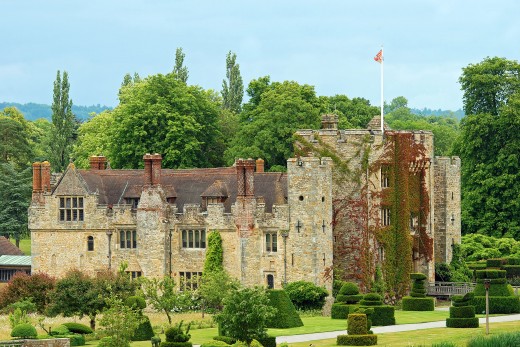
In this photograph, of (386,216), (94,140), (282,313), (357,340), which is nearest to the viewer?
(357,340)

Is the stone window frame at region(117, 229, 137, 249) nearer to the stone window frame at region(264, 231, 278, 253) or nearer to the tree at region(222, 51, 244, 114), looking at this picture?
the stone window frame at region(264, 231, 278, 253)

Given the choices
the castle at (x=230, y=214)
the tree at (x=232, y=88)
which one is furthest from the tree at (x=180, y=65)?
the castle at (x=230, y=214)

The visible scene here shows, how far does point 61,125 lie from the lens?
452ft

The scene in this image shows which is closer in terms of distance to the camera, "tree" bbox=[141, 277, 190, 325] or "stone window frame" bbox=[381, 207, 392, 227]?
"tree" bbox=[141, 277, 190, 325]

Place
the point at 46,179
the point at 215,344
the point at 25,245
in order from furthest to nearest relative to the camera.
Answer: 1. the point at 25,245
2. the point at 46,179
3. the point at 215,344

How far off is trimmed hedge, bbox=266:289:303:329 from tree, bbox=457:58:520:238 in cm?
3926

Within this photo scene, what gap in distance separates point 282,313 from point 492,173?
4364 centimetres

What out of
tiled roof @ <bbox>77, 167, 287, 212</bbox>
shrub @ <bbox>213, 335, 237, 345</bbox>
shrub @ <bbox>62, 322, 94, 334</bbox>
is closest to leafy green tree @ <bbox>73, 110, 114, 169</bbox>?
tiled roof @ <bbox>77, 167, 287, 212</bbox>

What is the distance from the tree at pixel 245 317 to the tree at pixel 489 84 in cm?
5723

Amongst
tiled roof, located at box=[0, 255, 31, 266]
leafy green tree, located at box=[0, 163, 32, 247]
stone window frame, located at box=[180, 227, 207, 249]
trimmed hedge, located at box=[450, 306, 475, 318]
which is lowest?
trimmed hedge, located at box=[450, 306, 475, 318]

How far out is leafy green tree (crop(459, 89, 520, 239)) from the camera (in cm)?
11594

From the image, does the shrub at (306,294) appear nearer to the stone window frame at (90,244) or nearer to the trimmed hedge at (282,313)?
the trimmed hedge at (282,313)

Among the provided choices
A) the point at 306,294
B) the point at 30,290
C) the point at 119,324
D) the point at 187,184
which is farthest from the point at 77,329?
the point at 187,184

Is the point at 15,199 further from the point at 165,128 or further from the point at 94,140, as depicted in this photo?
the point at 165,128
